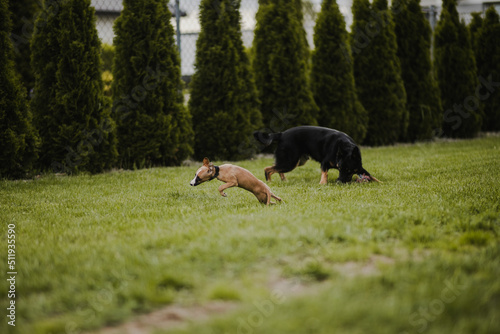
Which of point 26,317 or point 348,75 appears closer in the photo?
point 26,317

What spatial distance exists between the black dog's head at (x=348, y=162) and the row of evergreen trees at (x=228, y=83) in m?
3.73

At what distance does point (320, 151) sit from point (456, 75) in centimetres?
983

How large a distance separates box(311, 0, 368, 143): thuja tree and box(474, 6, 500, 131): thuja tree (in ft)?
21.0

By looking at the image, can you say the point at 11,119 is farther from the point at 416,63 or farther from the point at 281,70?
the point at 416,63

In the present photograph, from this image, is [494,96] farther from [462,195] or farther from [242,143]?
[462,195]

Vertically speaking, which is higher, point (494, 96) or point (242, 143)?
point (494, 96)

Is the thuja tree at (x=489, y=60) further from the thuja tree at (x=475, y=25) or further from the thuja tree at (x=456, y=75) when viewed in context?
the thuja tree at (x=456, y=75)

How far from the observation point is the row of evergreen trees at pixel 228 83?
7.25m

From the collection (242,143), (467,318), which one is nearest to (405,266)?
(467,318)

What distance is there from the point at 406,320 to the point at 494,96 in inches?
601

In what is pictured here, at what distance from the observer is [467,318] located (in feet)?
6.05

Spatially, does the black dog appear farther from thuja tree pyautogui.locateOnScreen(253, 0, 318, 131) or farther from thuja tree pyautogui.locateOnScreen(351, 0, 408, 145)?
thuja tree pyautogui.locateOnScreen(351, 0, 408, 145)

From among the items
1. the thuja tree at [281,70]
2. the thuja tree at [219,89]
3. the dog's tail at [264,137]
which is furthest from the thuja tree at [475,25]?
the dog's tail at [264,137]

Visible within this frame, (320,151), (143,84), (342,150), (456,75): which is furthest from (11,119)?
(456,75)
